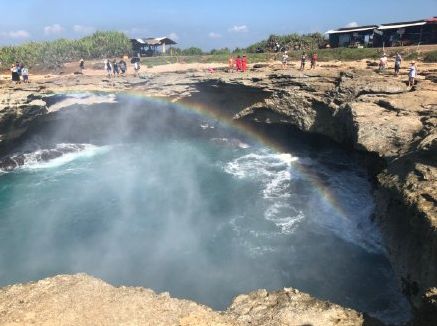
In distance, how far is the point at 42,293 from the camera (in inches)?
392

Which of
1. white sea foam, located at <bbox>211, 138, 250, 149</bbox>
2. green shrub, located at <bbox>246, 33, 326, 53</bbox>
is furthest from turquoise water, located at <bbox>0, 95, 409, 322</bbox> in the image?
green shrub, located at <bbox>246, 33, 326, 53</bbox>

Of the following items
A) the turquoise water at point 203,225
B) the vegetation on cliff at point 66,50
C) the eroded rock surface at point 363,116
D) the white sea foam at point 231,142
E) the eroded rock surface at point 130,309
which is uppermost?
the vegetation on cliff at point 66,50

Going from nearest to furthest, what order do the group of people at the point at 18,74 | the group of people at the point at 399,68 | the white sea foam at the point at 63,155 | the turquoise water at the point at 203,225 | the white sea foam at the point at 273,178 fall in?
the turquoise water at the point at 203,225 < the white sea foam at the point at 273,178 < the group of people at the point at 399,68 < the white sea foam at the point at 63,155 < the group of people at the point at 18,74

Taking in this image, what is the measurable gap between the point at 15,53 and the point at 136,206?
37.8m

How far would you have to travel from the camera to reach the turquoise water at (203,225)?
17.4 meters

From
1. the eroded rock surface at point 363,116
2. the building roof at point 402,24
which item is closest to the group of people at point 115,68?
the eroded rock surface at point 363,116

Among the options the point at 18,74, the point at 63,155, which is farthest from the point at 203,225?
the point at 18,74

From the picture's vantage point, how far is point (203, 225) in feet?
72.5

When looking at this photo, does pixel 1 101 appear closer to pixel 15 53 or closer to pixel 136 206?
pixel 136 206

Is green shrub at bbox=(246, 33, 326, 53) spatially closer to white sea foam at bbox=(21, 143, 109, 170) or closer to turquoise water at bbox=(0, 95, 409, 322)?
turquoise water at bbox=(0, 95, 409, 322)

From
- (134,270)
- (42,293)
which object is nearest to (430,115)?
(134,270)

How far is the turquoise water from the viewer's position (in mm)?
17438

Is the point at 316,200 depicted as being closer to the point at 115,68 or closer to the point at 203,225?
the point at 203,225

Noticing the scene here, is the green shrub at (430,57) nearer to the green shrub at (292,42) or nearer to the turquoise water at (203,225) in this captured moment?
the turquoise water at (203,225)
